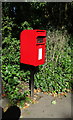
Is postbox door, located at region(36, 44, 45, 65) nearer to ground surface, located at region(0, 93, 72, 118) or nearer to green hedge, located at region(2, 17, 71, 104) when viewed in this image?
green hedge, located at region(2, 17, 71, 104)

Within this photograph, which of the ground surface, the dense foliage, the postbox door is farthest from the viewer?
the dense foliage

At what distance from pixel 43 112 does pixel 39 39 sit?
1.66 m

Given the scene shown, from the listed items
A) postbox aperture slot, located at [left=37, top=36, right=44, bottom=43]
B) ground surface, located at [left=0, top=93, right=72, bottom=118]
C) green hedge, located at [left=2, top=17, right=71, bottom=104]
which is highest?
postbox aperture slot, located at [left=37, top=36, right=44, bottom=43]

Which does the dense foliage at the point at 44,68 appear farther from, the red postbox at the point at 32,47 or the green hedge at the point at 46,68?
the red postbox at the point at 32,47

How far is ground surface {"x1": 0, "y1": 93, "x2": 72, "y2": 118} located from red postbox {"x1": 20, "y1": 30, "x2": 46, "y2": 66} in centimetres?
104

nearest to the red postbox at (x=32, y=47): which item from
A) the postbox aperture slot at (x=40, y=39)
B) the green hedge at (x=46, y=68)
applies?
the postbox aperture slot at (x=40, y=39)

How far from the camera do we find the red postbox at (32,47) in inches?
100

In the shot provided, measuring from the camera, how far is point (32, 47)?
8.53 feet

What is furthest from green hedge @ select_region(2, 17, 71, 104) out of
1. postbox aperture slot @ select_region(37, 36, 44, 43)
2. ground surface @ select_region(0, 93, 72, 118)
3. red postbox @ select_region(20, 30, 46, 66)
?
postbox aperture slot @ select_region(37, 36, 44, 43)

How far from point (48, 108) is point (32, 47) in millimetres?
1478

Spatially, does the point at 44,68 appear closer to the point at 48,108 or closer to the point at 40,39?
the point at 40,39

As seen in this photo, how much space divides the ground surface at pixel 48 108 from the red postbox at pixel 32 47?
1040 mm

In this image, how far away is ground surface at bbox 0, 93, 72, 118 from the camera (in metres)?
2.54

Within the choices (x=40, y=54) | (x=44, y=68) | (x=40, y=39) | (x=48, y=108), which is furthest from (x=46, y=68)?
(x=48, y=108)
